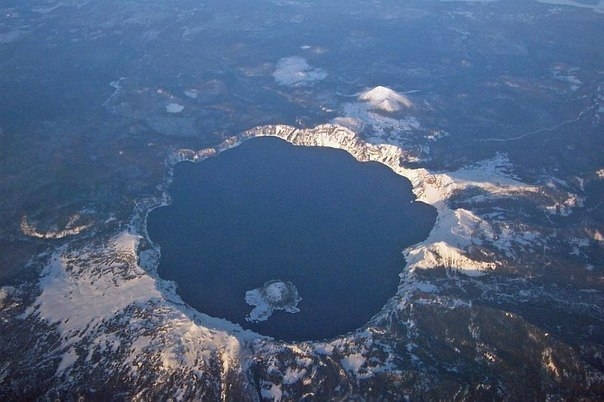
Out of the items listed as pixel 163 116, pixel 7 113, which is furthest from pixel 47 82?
pixel 163 116

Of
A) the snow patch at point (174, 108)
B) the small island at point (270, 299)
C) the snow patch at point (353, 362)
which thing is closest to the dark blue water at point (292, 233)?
the small island at point (270, 299)

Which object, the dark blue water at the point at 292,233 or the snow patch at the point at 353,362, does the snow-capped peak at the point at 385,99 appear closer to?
the dark blue water at the point at 292,233

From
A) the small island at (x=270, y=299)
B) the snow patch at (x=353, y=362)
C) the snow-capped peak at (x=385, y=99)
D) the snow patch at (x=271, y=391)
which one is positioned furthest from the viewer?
the snow-capped peak at (x=385, y=99)

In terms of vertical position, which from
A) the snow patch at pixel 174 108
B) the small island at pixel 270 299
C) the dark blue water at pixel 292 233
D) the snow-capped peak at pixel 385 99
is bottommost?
the snow patch at pixel 174 108

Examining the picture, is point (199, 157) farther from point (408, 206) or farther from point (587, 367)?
point (587, 367)

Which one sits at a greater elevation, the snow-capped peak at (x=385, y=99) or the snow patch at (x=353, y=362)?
the snow patch at (x=353, y=362)

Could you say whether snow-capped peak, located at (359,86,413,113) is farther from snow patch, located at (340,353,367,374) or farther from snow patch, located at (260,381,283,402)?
snow patch, located at (260,381,283,402)

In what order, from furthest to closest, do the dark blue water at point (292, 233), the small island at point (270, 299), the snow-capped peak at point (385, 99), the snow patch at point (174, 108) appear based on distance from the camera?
1. the snow patch at point (174, 108)
2. the snow-capped peak at point (385, 99)
3. the dark blue water at point (292, 233)
4. the small island at point (270, 299)
